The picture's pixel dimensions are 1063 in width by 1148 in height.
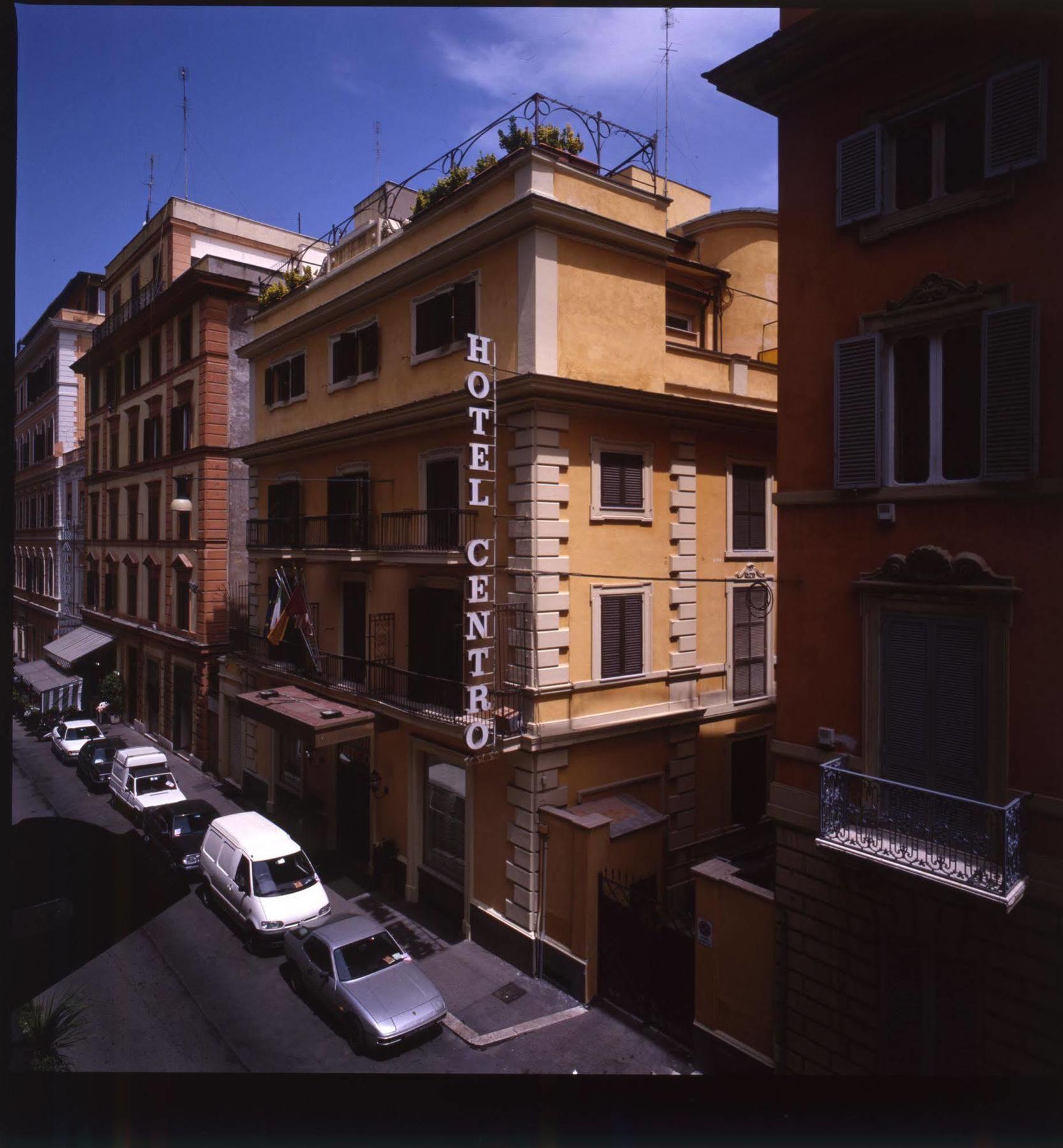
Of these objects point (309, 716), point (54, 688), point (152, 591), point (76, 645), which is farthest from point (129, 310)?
point (309, 716)

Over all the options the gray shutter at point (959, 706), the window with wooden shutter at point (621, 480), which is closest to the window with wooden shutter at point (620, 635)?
the window with wooden shutter at point (621, 480)

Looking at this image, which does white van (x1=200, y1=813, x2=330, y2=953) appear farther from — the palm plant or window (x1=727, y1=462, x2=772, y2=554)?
window (x1=727, y1=462, x2=772, y2=554)

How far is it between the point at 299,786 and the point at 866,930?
15.7 m

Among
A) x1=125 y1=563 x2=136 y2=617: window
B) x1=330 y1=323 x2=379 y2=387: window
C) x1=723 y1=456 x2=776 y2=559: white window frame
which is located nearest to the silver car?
x1=723 y1=456 x2=776 y2=559: white window frame

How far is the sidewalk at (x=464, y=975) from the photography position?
1216 cm

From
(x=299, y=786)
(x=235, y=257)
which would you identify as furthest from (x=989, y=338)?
(x=235, y=257)

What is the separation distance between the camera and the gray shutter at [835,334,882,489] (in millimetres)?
8914

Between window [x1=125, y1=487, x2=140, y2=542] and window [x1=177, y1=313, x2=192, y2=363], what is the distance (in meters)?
6.30

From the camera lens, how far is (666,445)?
1539 centimetres

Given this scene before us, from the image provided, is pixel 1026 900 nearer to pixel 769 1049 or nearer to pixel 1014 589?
pixel 1014 589

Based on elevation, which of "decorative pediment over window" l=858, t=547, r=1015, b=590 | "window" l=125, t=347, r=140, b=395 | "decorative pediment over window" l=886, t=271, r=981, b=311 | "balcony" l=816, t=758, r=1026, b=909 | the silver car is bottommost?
the silver car

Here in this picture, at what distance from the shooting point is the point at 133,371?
3011 centimetres

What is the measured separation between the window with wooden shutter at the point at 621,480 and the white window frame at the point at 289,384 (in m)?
8.29

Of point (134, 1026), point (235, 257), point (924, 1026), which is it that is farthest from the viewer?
point (235, 257)
